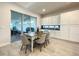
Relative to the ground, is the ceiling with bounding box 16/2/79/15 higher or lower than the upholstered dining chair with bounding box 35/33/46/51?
higher

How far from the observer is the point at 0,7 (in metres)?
2.06

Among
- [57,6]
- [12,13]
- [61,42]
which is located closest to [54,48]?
[61,42]

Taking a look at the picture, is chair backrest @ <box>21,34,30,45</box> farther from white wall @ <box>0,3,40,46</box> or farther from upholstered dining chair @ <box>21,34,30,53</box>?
white wall @ <box>0,3,40,46</box>

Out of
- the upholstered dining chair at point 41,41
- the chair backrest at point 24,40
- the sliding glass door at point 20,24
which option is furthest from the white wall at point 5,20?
the upholstered dining chair at point 41,41

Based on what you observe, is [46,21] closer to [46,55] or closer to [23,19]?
[23,19]

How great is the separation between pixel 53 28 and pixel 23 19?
0.75 metres

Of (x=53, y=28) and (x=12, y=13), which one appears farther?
(x=53, y=28)

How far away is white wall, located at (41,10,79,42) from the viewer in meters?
2.11

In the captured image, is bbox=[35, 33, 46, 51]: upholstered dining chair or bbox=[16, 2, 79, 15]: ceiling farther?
bbox=[35, 33, 46, 51]: upholstered dining chair

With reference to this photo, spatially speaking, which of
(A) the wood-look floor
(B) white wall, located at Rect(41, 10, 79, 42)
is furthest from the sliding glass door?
(B) white wall, located at Rect(41, 10, 79, 42)

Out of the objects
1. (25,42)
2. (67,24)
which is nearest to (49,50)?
(25,42)

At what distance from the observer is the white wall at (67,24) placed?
2107mm

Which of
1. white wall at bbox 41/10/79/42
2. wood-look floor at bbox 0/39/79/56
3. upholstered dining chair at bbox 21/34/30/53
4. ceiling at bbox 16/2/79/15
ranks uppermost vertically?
ceiling at bbox 16/2/79/15

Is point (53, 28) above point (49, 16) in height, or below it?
below
